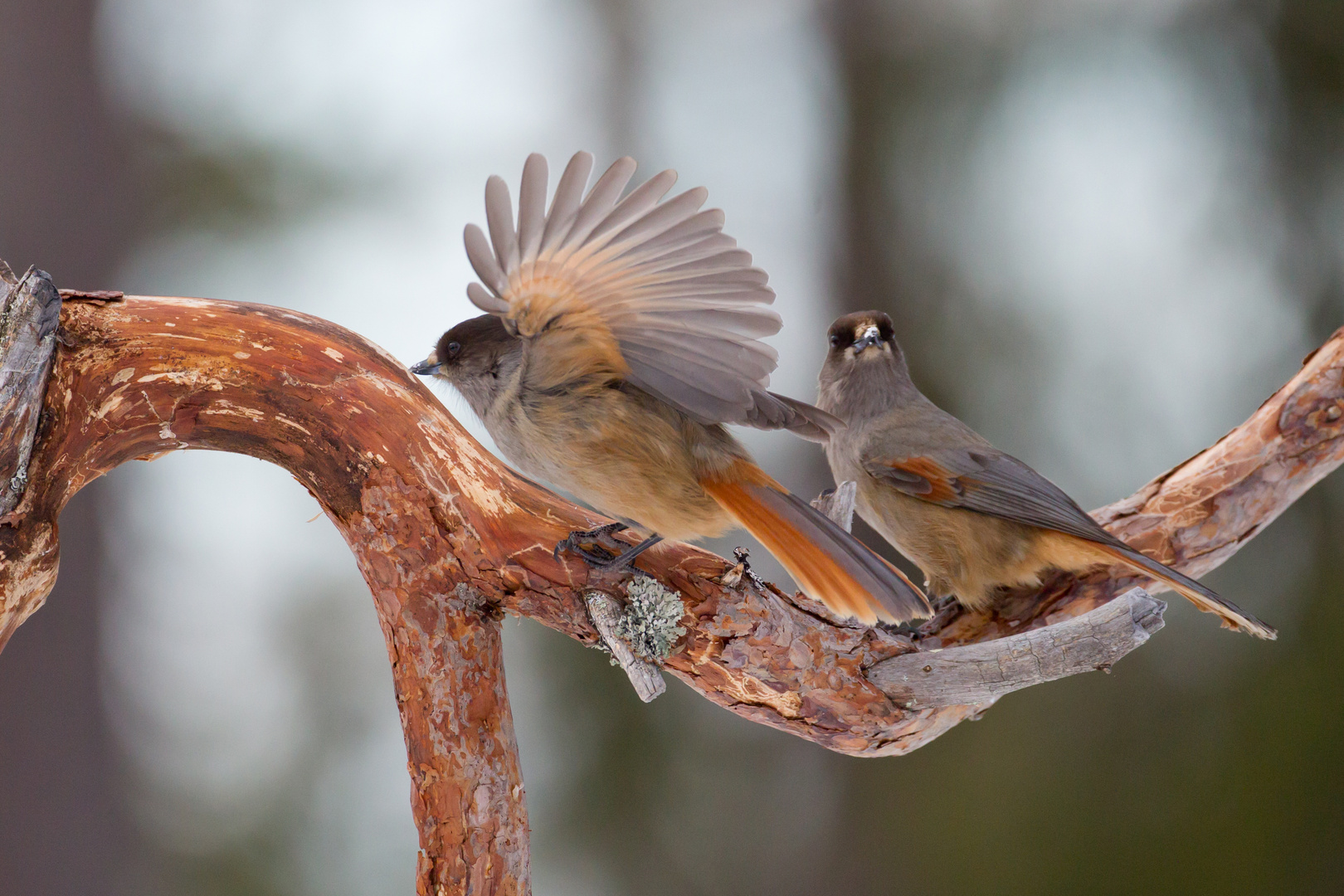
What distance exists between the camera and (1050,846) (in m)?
3.62

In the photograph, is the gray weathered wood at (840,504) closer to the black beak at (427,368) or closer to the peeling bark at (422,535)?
the peeling bark at (422,535)

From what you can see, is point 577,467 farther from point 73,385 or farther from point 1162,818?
point 1162,818

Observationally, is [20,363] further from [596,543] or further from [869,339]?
[869,339]

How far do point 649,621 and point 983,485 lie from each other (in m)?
0.94

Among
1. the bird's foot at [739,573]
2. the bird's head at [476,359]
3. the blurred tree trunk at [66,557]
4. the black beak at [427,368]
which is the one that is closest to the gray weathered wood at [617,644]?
the bird's foot at [739,573]

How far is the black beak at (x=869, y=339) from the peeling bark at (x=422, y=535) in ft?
2.28

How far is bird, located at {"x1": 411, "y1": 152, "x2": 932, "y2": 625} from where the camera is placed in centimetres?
172

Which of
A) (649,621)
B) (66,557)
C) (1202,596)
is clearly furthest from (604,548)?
(66,557)

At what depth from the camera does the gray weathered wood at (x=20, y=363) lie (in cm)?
173

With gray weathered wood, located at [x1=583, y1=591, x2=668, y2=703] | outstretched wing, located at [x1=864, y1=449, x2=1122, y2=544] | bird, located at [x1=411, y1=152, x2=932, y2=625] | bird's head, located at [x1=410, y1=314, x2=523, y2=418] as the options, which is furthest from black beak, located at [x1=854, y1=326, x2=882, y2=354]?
gray weathered wood, located at [x1=583, y1=591, x2=668, y2=703]

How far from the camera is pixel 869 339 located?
2.46 meters

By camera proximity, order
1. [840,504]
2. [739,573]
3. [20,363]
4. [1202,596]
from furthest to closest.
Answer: [840,504] → [1202,596] → [739,573] → [20,363]

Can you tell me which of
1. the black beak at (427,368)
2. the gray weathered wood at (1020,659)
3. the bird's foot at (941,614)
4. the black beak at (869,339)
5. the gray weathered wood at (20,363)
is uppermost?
the black beak at (869,339)

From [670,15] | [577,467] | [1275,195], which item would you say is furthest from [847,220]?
[577,467]
